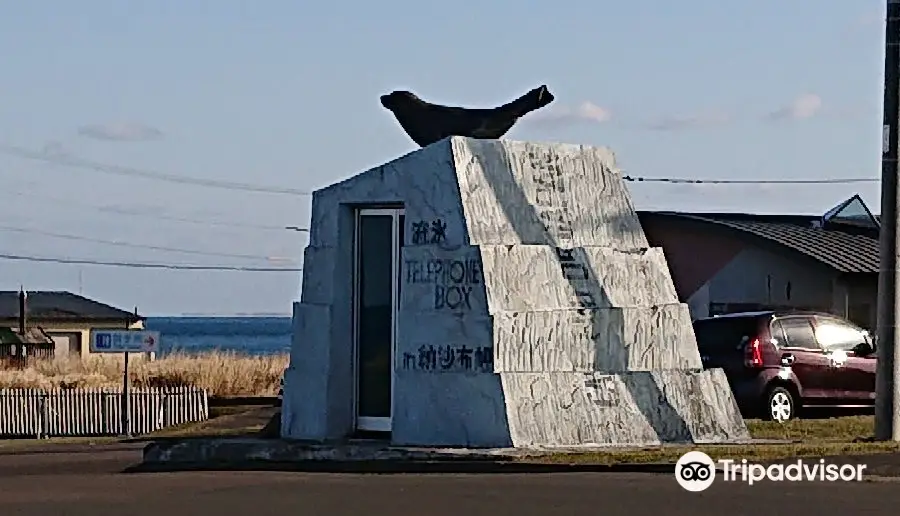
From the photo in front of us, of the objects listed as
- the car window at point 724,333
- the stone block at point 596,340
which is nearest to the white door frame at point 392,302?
the stone block at point 596,340

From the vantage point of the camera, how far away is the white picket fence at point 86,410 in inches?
1464

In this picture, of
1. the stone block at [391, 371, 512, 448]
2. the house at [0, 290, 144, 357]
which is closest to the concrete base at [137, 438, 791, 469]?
the stone block at [391, 371, 512, 448]

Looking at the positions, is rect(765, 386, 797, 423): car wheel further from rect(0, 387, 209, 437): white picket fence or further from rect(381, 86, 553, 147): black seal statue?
rect(0, 387, 209, 437): white picket fence

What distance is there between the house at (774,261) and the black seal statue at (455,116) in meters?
15.7

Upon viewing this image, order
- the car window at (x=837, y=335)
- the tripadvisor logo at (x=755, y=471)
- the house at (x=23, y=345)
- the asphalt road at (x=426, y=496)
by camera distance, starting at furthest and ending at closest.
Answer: the house at (x=23, y=345) → the car window at (x=837, y=335) → the tripadvisor logo at (x=755, y=471) → the asphalt road at (x=426, y=496)

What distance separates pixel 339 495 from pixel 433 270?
453cm

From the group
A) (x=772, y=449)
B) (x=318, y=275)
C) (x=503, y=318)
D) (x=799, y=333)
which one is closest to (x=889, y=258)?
(x=772, y=449)

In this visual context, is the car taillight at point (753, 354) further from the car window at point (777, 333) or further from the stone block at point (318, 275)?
the stone block at point (318, 275)

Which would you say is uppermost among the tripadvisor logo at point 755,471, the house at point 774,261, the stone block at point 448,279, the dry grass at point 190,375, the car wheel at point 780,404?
the house at point 774,261

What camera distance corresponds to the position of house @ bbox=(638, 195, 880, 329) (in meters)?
34.6

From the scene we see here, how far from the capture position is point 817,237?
121 ft

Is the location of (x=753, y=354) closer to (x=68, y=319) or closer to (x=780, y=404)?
(x=780, y=404)

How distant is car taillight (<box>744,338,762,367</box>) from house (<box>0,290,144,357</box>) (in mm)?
49998

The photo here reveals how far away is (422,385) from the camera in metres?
18.4
